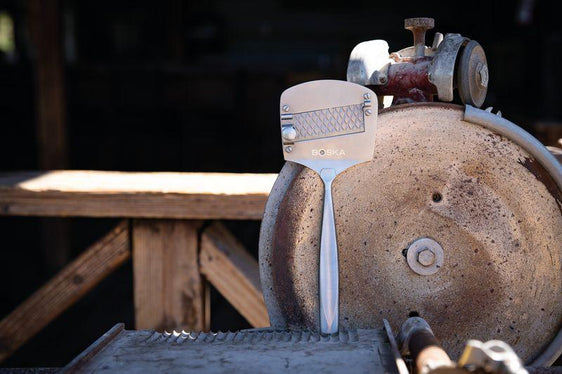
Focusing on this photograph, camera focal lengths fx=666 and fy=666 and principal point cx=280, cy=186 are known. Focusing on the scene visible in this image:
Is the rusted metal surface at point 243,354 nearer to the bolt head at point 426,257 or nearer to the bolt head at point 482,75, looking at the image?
the bolt head at point 426,257

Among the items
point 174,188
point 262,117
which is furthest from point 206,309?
point 262,117

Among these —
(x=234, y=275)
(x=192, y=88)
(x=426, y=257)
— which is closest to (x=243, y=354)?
(x=426, y=257)

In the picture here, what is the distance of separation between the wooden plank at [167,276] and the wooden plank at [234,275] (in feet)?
0.13

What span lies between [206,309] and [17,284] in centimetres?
288

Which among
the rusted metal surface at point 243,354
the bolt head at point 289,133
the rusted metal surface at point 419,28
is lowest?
the rusted metal surface at point 243,354

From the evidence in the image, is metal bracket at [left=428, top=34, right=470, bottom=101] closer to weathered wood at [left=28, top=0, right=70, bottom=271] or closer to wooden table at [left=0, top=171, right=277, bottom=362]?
wooden table at [left=0, top=171, right=277, bottom=362]

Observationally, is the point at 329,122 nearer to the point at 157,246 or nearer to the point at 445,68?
the point at 445,68

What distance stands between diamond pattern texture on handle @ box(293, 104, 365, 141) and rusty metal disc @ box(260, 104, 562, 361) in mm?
56

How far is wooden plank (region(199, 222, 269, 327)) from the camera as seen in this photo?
2020mm

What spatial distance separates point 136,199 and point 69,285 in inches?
15.4

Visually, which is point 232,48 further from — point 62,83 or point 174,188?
point 174,188

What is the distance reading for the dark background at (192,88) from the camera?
4.59 meters

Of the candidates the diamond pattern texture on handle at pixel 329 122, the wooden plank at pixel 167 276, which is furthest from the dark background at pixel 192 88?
the diamond pattern texture on handle at pixel 329 122

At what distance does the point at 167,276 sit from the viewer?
2.08 meters
